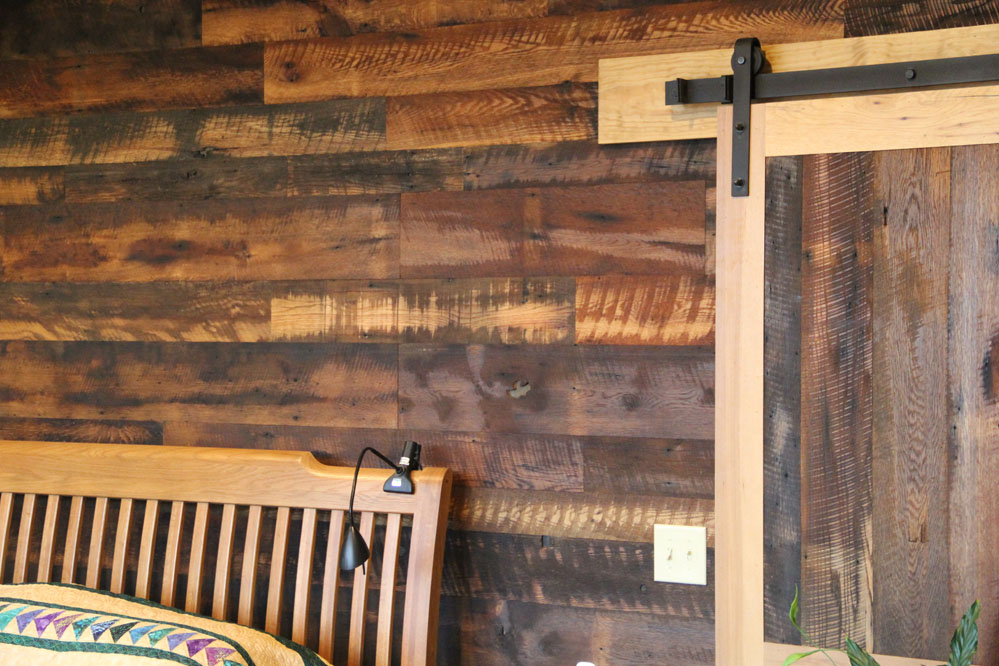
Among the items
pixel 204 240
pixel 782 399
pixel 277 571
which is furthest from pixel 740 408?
pixel 204 240

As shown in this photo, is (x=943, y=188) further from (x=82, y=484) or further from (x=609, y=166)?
(x=82, y=484)

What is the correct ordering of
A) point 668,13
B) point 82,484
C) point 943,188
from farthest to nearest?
1. point 82,484
2. point 668,13
3. point 943,188

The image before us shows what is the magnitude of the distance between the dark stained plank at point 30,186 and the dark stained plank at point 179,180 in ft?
0.10

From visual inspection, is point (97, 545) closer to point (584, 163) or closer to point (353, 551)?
point (353, 551)

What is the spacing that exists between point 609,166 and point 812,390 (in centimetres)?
57

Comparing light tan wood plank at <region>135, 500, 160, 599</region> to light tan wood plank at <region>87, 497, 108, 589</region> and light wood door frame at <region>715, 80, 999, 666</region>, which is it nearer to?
light tan wood plank at <region>87, 497, 108, 589</region>

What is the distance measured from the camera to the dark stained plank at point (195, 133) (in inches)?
70.1

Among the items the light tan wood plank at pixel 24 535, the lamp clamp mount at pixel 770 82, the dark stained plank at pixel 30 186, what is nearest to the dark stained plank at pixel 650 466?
the lamp clamp mount at pixel 770 82

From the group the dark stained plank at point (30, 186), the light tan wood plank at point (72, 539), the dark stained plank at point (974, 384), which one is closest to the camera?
the dark stained plank at point (974, 384)

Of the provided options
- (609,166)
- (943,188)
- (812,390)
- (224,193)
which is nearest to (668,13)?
(609,166)

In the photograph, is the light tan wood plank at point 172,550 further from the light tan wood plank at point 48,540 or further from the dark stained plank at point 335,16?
the dark stained plank at point 335,16

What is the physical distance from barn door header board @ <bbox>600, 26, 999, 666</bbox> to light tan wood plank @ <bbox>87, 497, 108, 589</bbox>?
1.28 meters

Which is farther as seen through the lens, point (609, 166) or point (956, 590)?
point (609, 166)

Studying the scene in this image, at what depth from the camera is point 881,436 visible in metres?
1.45
